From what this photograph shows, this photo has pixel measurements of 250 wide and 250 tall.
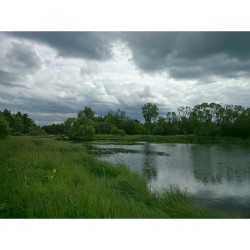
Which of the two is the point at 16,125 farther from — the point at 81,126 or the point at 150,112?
the point at 150,112

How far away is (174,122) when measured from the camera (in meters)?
7.99

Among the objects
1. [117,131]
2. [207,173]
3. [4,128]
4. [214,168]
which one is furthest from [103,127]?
[214,168]

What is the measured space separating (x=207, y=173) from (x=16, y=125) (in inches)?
244

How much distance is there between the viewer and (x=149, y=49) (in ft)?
17.9

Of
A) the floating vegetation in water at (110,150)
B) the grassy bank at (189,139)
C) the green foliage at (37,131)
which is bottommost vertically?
the floating vegetation in water at (110,150)

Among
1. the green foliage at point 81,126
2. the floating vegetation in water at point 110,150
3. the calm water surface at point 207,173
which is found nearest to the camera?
the calm water surface at point 207,173

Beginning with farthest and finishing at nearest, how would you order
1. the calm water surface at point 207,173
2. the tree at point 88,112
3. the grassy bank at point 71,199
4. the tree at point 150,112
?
the tree at point 88,112, the tree at point 150,112, the calm water surface at point 207,173, the grassy bank at point 71,199

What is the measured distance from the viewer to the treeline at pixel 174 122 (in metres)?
6.96

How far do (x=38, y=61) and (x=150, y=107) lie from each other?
298cm

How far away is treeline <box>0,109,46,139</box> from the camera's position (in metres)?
6.96

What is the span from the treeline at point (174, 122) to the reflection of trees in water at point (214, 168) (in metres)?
1.26

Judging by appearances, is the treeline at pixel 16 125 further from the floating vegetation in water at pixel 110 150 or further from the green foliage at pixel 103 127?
the floating vegetation in water at pixel 110 150

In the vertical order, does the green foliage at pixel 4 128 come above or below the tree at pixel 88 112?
below

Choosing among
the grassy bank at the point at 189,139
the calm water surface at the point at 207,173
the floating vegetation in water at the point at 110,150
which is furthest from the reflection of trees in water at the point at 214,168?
the floating vegetation in water at the point at 110,150
